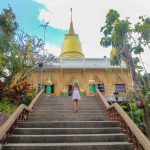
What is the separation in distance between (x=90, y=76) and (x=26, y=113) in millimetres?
15327

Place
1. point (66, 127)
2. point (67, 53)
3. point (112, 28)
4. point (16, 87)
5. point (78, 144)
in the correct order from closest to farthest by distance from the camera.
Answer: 1. point (78, 144)
2. point (66, 127)
3. point (16, 87)
4. point (112, 28)
5. point (67, 53)

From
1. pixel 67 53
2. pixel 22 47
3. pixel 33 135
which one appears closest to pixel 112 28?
pixel 22 47

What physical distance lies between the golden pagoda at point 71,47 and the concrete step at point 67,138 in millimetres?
22405

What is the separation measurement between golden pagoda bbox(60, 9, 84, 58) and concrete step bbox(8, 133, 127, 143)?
2241 cm

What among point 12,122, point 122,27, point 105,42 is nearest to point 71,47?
point 105,42

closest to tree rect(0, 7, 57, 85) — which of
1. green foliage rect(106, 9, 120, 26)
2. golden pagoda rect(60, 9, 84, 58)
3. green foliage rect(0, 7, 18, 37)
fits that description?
green foliage rect(0, 7, 18, 37)

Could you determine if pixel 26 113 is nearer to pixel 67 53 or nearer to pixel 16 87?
pixel 16 87

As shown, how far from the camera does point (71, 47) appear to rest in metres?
29.8

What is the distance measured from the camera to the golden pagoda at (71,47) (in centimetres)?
2907

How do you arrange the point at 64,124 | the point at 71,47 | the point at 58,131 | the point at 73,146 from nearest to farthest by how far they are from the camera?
the point at 73,146
the point at 58,131
the point at 64,124
the point at 71,47

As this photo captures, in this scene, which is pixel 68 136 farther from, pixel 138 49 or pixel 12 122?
pixel 138 49

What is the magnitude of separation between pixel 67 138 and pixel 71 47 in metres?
23.8

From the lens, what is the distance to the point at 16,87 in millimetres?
11797

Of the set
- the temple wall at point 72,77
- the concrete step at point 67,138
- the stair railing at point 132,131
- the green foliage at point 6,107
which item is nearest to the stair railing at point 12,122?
the concrete step at point 67,138
